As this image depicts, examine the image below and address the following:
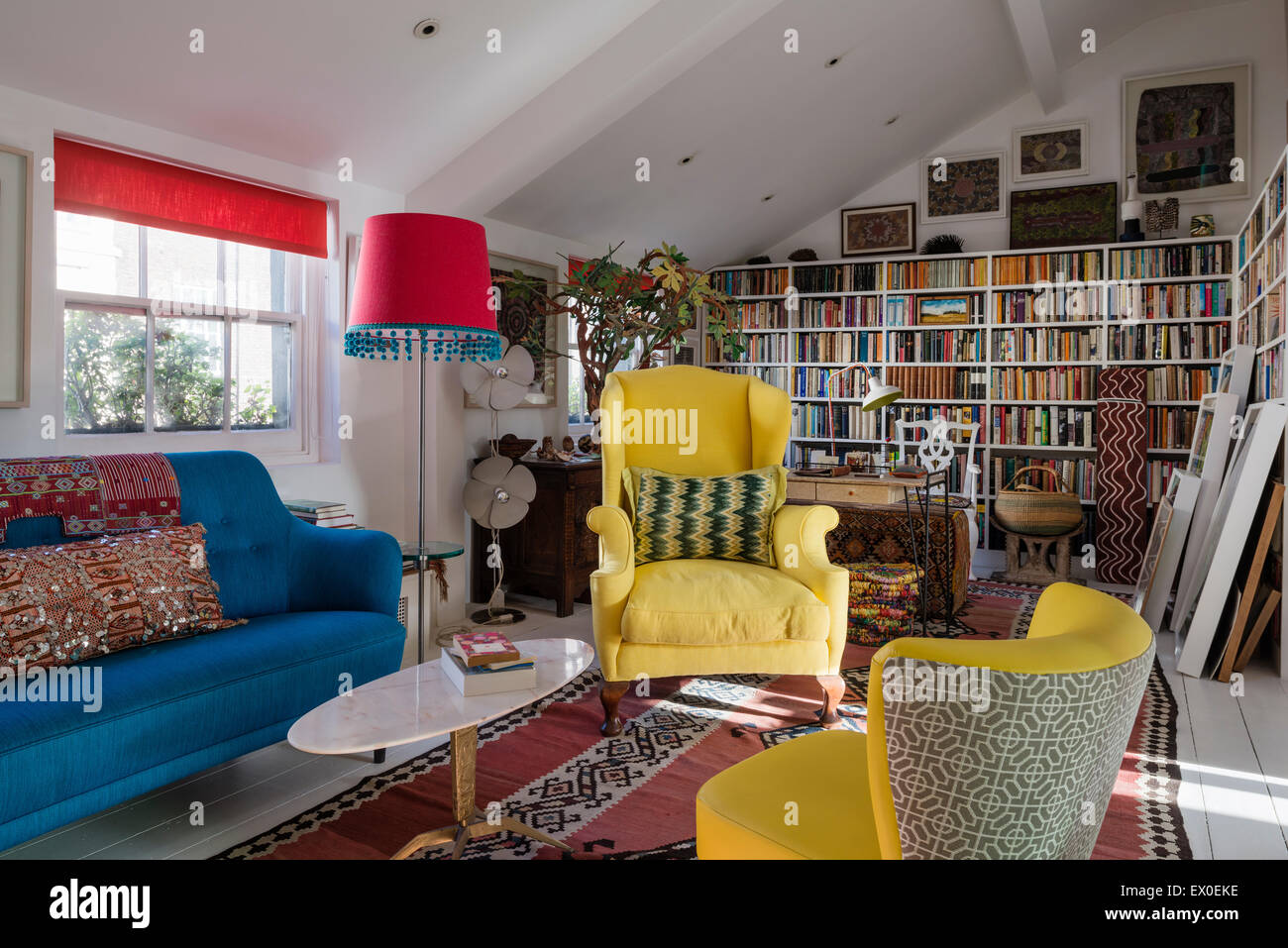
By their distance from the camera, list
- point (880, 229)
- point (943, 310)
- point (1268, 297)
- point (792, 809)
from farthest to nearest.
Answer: point (880, 229)
point (943, 310)
point (1268, 297)
point (792, 809)

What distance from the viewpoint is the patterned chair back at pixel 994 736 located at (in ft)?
3.32

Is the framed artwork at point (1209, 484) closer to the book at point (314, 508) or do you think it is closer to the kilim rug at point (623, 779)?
the kilim rug at point (623, 779)

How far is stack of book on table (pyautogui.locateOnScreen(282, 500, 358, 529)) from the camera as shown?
10.8ft

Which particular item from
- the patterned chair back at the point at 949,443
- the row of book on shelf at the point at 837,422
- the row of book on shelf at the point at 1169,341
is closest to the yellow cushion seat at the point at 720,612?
the patterned chair back at the point at 949,443

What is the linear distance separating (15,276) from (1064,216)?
581cm

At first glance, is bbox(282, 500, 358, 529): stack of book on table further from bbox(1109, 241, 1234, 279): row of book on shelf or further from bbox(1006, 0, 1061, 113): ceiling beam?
bbox(1109, 241, 1234, 279): row of book on shelf

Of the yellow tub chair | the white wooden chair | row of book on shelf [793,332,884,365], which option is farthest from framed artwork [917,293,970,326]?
the yellow tub chair

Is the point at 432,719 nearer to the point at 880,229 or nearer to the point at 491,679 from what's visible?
the point at 491,679

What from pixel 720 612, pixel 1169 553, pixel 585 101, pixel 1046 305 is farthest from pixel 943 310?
pixel 720 612

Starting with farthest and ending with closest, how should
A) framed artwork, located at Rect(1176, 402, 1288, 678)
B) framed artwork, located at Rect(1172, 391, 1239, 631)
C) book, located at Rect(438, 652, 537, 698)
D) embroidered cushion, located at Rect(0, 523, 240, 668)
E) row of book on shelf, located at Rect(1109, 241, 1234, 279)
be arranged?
row of book on shelf, located at Rect(1109, 241, 1234, 279) → framed artwork, located at Rect(1172, 391, 1239, 631) → framed artwork, located at Rect(1176, 402, 1288, 678) → embroidered cushion, located at Rect(0, 523, 240, 668) → book, located at Rect(438, 652, 537, 698)

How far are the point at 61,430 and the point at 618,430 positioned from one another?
1.89 metres

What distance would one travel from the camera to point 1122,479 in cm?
525

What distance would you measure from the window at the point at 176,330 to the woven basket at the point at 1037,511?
13.2 ft

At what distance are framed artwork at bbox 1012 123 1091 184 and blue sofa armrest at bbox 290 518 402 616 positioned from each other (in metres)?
5.22
